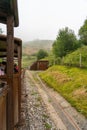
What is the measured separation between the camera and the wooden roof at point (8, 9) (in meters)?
5.15

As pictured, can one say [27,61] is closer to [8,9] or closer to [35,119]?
[35,119]

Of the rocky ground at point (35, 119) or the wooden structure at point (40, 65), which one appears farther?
the wooden structure at point (40, 65)

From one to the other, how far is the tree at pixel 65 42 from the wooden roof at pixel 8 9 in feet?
117

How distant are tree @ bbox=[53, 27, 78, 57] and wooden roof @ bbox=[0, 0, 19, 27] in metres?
35.6

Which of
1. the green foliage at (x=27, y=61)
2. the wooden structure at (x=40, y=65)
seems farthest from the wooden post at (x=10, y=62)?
the green foliage at (x=27, y=61)

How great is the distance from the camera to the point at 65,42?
42.5m

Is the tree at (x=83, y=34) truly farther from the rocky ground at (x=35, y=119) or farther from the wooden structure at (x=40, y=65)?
the rocky ground at (x=35, y=119)

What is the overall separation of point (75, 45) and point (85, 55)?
46.4 ft

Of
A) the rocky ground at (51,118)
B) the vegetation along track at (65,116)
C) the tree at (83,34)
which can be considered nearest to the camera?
the rocky ground at (51,118)

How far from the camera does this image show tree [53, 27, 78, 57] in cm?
4194

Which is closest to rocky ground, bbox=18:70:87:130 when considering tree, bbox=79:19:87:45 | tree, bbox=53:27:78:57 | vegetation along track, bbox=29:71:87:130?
vegetation along track, bbox=29:71:87:130

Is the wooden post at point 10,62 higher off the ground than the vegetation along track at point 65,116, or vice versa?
the wooden post at point 10,62

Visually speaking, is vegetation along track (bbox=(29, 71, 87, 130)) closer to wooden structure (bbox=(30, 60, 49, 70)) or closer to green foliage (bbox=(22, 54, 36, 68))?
wooden structure (bbox=(30, 60, 49, 70))

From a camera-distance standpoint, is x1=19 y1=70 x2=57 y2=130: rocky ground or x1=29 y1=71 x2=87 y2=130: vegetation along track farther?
x1=29 y1=71 x2=87 y2=130: vegetation along track
